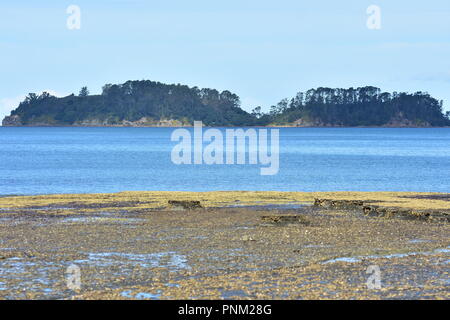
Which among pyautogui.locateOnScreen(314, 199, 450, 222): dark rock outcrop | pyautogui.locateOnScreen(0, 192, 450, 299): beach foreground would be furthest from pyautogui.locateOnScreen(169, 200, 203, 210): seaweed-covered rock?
pyautogui.locateOnScreen(314, 199, 450, 222): dark rock outcrop

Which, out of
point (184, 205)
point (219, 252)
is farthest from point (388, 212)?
point (219, 252)

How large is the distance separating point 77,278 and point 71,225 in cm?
1260

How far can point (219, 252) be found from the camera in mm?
25766

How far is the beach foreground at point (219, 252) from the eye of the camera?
19.7 meters

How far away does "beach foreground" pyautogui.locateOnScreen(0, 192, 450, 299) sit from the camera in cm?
1969

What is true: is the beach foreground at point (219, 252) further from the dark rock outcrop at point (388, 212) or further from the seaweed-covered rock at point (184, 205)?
the seaweed-covered rock at point (184, 205)

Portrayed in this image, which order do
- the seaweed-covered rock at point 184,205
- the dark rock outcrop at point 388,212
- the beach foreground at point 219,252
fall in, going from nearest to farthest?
the beach foreground at point 219,252 → the dark rock outcrop at point 388,212 → the seaweed-covered rock at point 184,205

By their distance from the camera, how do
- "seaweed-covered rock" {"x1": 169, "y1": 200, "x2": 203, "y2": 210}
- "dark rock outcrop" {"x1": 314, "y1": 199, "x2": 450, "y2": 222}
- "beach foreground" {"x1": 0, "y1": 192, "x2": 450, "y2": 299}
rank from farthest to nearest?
"seaweed-covered rock" {"x1": 169, "y1": 200, "x2": 203, "y2": 210} → "dark rock outcrop" {"x1": 314, "y1": 199, "x2": 450, "y2": 222} → "beach foreground" {"x1": 0, "y1": 192, "x2": 450, "y2": 299}

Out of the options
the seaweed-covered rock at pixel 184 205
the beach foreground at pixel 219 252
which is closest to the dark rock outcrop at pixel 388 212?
the beach foreground at pixel 219 252

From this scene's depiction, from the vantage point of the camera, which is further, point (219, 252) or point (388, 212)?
point (388, 212)

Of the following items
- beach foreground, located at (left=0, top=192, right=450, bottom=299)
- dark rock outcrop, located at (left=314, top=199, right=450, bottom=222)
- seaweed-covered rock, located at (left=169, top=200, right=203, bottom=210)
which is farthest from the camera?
seaweed-covered rock, located at (left=169, top=200, right=203, bottom=210)

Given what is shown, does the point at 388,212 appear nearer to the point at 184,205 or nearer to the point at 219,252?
the point at 184,205

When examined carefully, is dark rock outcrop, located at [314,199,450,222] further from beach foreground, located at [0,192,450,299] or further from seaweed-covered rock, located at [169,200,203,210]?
seaweed-covered rock, located at [169,200,203,210]
